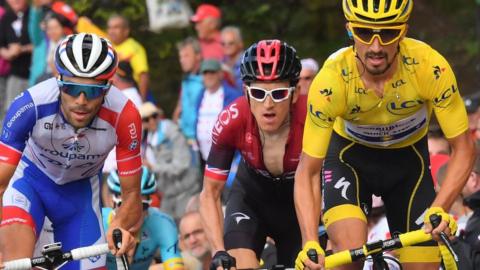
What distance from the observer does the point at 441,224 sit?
7934 mm

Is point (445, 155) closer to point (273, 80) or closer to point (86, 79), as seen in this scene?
point (273, 80)

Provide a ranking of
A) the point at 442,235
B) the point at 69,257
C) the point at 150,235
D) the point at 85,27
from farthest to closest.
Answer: the point at 85,27 < the point at 150,235 < the point at 69,257 < the point at 442,235

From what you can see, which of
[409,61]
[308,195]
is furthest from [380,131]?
[308,195]

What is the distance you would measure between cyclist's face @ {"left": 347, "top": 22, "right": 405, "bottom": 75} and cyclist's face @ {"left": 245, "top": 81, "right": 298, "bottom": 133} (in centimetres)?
93

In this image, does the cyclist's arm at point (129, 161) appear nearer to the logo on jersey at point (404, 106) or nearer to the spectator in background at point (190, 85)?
the logo on jersey at point (404, 106)

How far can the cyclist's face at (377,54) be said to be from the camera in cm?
845

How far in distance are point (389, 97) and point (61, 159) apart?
2.42 meters

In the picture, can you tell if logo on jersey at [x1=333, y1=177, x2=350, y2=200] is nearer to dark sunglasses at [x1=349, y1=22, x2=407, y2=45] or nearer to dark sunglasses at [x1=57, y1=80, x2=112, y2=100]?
dark sunglasses at [x1=349, y1=22, x2=407, y2=45]

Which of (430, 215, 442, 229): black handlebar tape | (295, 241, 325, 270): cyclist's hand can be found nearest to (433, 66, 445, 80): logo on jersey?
(430, 215, 442, 229): black handlebar tape

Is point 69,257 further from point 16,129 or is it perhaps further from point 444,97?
point 444,97

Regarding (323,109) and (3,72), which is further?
(3,72)

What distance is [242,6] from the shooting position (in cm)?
1788

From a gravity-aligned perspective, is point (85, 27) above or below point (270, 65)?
above

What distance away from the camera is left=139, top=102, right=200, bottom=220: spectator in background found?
14.5m
